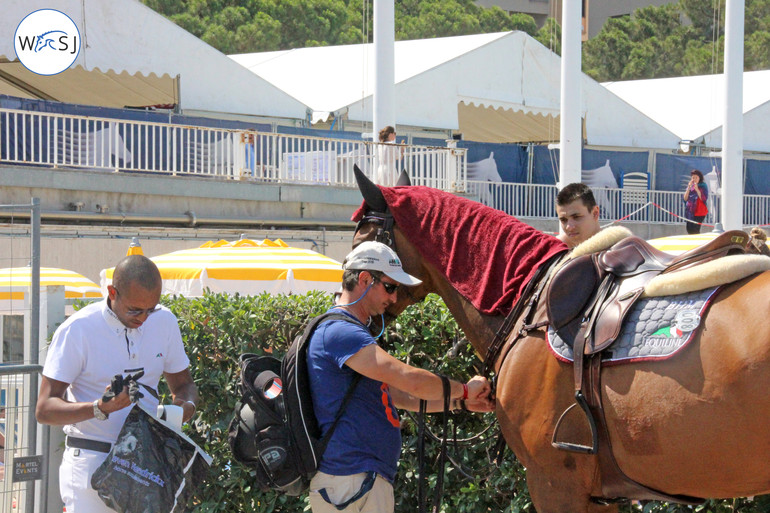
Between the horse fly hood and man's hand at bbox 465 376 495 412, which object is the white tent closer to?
the horse fly hood

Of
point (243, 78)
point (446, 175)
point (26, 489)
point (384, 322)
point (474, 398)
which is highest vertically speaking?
point (243, 78)

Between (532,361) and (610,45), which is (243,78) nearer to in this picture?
(532,361)

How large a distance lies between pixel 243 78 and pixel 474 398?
17.8 m

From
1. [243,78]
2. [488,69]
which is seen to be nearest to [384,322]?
[243,78]

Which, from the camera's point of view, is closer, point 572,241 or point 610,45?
point 572,241

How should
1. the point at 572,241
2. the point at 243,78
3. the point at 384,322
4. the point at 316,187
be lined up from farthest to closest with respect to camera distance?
the point at 243,78, the point at 316,187, the point at 572,241, the point at 384,322

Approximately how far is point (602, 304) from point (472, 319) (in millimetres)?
685

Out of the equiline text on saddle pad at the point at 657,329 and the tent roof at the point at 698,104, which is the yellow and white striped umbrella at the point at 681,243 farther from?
the tent roof at the point at 698,104

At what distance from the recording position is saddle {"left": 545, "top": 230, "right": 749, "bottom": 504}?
3.49 metres

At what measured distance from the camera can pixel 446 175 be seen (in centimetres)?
1939

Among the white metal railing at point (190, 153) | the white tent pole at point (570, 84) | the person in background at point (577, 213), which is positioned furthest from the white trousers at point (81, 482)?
the white tent pole at point (570, 84)

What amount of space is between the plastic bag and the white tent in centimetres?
1815

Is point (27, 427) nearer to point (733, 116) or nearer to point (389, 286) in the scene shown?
point (389, 286)
